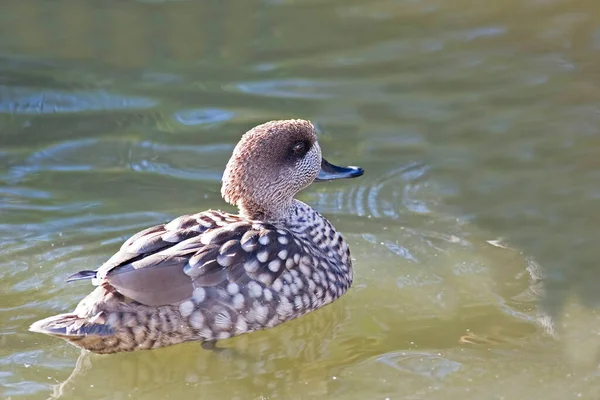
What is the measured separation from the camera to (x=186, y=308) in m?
5.43

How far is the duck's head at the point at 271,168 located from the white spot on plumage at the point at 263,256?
55 centimetres

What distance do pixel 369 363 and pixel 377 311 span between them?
1.78 feet

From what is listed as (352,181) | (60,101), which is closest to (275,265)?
(352,181)

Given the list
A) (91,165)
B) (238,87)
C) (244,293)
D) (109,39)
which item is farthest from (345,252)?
(109,39)

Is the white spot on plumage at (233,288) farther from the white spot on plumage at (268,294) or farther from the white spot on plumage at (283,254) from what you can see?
the white spot on plumage at (283,254)

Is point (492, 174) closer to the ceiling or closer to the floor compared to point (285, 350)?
closer to the ceiling

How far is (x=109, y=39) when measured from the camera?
31.4 feet

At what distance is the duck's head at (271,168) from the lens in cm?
602

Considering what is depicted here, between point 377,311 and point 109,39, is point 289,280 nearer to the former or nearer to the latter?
point 377,311

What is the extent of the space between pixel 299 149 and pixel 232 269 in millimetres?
1037

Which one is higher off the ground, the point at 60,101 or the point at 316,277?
the point at 60,101

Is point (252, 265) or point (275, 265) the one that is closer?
point (252, 265)

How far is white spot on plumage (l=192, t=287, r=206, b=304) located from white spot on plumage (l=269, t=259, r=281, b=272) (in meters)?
0.44

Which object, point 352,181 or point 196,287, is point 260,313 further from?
point 352,181
